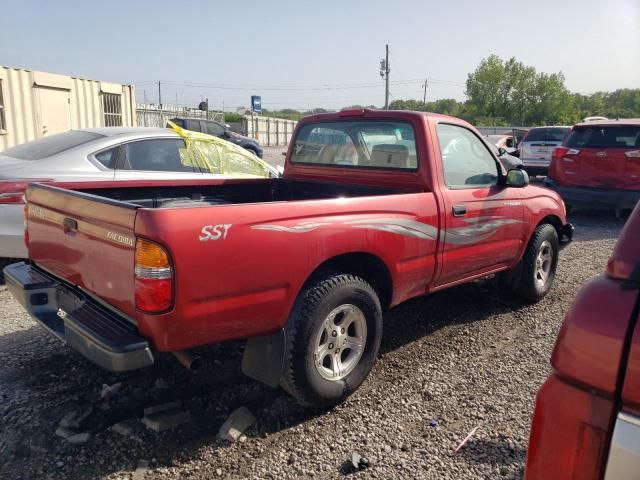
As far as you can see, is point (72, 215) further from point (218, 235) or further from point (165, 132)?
point (165, 132)

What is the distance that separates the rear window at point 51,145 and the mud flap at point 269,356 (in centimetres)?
393

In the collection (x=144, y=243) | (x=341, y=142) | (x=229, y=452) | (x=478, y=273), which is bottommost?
(x=229, y=452)

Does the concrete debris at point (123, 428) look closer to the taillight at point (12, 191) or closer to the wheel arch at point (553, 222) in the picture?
the taillight at point (12, 191)

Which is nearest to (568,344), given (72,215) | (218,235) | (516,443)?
(218,235)

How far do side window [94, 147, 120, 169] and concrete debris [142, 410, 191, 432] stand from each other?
3.59 meters

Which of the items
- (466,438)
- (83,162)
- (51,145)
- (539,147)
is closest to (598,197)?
(539,147)

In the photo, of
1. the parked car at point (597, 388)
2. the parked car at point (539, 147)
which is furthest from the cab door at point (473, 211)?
the parked car at point (539, 147)

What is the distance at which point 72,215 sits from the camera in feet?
9.75

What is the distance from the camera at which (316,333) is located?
3059mm

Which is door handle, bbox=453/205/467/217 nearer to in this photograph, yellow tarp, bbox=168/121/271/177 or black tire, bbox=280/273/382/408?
black tire, bbox=280/273/382/408

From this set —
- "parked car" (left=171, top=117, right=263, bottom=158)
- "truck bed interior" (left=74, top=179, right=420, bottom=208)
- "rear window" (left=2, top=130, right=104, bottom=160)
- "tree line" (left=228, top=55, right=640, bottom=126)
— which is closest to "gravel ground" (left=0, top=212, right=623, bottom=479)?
"truck bed interior" (left=74, top=179, right=420, bottom=208)

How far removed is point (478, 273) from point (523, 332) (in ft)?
2.26

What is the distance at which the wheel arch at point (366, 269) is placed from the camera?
3.23m

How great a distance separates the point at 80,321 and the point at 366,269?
1.78 metres
